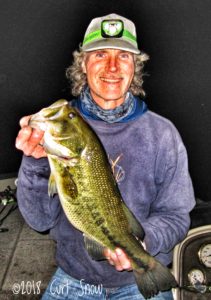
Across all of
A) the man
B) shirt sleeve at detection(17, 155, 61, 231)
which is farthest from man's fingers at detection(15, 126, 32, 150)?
the man

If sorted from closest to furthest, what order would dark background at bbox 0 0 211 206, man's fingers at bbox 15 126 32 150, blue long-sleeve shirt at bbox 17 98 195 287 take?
1. man's fingers at bbox 15 126 32 150
2. blue long-sleeve shirt at bbox 17 98 195 287
3. dark background at bbox 0 0 211 206

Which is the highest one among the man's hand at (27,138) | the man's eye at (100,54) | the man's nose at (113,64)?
the man's eye at (100,54)

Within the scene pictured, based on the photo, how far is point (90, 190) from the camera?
229 cm

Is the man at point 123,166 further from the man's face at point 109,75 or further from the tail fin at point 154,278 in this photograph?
the tail fin at point 154,278

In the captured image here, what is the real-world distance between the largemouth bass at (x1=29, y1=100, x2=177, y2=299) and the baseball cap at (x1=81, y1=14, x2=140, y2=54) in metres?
0.75

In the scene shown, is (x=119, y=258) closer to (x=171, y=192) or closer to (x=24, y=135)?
(x=171, y=192)

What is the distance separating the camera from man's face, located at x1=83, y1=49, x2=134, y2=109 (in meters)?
2.71

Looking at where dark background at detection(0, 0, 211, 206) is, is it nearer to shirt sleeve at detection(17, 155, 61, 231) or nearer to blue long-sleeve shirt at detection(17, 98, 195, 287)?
blue long-sleeve shirt at detection(17, 98, 195, 287)

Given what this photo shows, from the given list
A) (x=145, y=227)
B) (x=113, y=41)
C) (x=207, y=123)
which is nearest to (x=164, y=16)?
(x=207, y=123)

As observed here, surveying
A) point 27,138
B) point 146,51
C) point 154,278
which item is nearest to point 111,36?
point 27,138

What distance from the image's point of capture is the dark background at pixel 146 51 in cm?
466

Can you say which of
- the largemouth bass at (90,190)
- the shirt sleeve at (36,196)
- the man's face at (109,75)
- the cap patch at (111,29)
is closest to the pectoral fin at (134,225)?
the largemouth bass at (90,190)

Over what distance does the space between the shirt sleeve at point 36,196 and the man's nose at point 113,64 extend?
80 centimetres

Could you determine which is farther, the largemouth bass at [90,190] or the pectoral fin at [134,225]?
the pectoral fin at [134,225]
